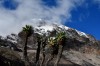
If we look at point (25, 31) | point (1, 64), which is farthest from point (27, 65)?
point (1, 64)

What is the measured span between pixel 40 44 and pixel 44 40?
7.74ft

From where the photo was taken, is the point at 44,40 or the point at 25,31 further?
the point at 44,40

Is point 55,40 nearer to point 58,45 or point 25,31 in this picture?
point 58,45

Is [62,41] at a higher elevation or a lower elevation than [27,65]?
higher

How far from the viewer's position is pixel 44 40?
129 metres

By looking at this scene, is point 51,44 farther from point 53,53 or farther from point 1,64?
point 1,64

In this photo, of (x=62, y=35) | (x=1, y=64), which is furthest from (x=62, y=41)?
(x=1, y=64)

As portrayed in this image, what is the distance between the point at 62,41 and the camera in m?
125

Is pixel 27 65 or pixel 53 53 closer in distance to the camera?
pixel 27 65

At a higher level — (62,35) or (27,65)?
(62,35)

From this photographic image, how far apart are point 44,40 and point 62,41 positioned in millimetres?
7088

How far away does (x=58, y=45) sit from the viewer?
129 m

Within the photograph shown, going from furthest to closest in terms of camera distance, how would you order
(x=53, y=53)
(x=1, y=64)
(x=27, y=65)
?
(x=1, y=64)
(x=53, y=53)
(x=27, y=65)

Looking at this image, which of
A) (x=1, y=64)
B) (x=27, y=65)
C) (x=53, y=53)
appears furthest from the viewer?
(x=1, y=64)
